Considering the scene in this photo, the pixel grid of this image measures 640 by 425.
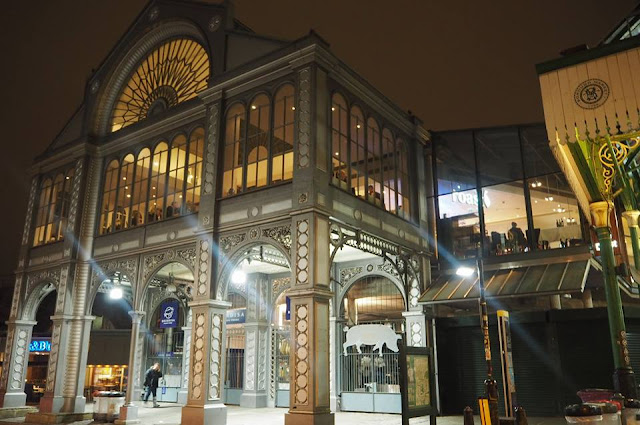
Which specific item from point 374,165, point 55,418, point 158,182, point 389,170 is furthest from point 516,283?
point 55,418

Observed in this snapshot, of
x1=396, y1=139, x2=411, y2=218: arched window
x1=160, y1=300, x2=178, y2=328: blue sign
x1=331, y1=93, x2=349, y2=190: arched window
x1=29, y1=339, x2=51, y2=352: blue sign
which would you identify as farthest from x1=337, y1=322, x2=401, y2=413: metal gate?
x1=29, y1=339, x2=51, y2=352: blue sign

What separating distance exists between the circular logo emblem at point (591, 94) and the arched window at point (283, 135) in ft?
28.6

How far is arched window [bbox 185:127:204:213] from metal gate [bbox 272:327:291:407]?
21.6 ft

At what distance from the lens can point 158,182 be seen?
19.9 metres

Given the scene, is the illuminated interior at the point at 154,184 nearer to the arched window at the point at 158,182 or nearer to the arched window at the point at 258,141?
the arched window at the point at 158,182

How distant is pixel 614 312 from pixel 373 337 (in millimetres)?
11503

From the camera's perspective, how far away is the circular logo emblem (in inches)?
321

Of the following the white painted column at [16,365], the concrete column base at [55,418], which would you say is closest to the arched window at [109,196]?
the white painted column at [16,365]

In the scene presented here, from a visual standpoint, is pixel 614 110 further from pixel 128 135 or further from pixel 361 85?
pixel 128 135

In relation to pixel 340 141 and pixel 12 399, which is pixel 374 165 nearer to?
pixel 340 141

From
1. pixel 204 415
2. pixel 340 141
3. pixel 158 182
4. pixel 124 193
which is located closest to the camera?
pixel 204 415

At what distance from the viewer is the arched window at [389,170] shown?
18.4 m

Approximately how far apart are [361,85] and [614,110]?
991 centimetres

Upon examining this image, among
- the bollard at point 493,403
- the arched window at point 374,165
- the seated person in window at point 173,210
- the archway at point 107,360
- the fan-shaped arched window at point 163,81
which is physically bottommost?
the bollard at point 493,403
